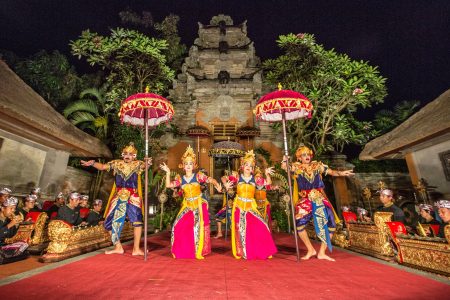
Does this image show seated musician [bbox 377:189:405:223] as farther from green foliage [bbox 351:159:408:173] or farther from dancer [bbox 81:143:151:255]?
green foliage [bbox 351:159:408:173]

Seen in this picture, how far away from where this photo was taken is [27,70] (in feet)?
38.1

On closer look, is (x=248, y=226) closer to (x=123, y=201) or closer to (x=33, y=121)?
(x=123, y=201)

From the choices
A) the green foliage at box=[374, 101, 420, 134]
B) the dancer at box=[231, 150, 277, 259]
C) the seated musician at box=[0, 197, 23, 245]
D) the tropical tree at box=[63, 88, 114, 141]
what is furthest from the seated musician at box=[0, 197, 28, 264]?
the green foliage at box=[374, 101, 420, 134]

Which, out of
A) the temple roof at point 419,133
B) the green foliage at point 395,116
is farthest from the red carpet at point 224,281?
the green foliage at point 395,116

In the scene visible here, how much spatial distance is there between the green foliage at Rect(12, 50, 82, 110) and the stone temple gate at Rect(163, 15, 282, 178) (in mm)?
5748

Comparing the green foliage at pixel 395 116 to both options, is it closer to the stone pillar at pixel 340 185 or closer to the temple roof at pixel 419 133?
the stone pillar at pixel 340 185

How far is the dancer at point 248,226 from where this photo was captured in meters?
4.22

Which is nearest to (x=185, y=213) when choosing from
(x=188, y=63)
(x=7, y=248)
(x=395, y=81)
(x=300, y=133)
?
(x=7, y=248)

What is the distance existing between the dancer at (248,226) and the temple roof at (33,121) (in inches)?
223

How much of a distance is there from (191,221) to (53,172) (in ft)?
24.1

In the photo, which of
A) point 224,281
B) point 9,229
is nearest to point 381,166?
point 224,281

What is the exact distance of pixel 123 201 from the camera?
14.9 ft

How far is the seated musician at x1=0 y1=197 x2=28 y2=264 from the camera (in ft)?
13.6

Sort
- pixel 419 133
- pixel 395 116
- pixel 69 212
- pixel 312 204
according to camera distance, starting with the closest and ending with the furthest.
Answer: pixel 312 204 < pixel 69 212 < pixel 419 133 < pixel 395 116
